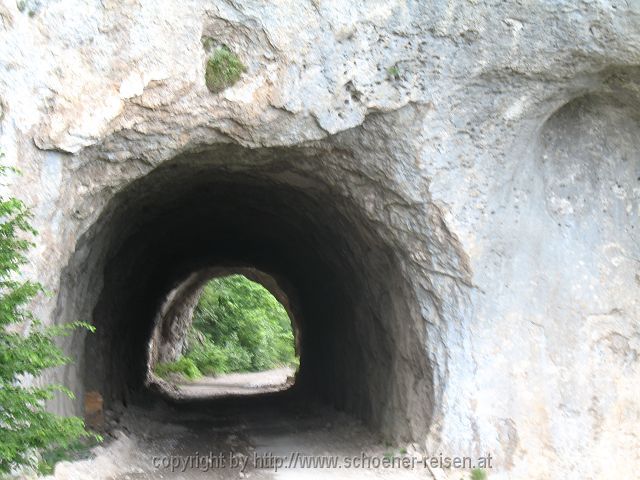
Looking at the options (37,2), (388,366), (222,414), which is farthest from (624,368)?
(222,414)

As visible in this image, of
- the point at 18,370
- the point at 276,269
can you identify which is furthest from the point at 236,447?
the point at 276,269

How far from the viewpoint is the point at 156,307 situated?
59.6ft

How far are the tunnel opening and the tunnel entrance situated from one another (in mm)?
5245

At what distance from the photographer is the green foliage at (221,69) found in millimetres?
6602

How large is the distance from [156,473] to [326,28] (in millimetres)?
4853

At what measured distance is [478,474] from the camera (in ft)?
Answer: 23.7

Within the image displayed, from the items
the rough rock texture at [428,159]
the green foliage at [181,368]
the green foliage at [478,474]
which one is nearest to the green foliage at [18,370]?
the rough rock texture at [428,159]

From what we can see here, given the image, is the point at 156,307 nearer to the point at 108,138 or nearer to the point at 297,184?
the point at 297,184

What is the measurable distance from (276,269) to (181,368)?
9.48 meters

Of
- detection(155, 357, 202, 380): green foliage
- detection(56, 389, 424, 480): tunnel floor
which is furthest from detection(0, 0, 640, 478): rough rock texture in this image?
detection(155, 357, 202, 380): green foliage

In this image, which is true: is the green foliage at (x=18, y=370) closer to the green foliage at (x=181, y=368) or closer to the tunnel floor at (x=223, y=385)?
the tunnel floor at (x=223, y=385)

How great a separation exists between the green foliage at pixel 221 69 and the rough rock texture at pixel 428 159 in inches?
3.2

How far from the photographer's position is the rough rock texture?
622cm

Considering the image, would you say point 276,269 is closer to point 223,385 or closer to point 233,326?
point 223,385
